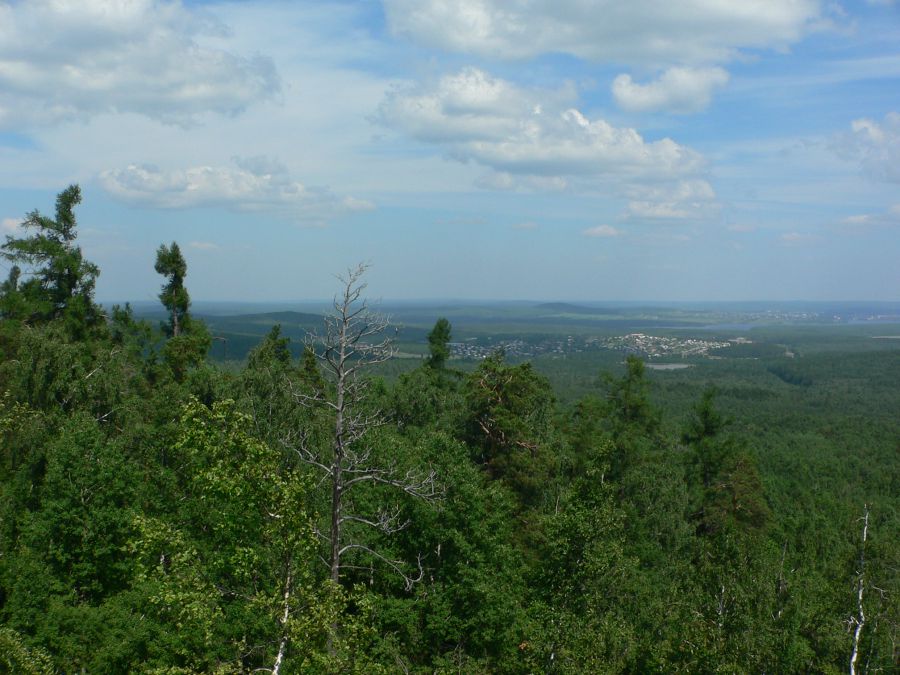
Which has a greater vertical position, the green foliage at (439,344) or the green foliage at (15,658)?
the green foliage at (439,344)

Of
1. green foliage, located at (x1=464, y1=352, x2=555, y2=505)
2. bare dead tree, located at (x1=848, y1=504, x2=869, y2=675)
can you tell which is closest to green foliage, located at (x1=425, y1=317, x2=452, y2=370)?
green foliage, located at (x1=464, y1=352, x2=555, y2=505)

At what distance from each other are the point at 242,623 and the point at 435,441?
8.29m

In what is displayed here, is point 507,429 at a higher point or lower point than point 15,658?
higher

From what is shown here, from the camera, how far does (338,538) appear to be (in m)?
13.8

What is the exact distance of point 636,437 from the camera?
3706 cm

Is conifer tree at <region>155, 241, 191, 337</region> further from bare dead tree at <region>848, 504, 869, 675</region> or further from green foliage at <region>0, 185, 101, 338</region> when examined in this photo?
bare dead tree at <region>848, 504, 869, 675</region>

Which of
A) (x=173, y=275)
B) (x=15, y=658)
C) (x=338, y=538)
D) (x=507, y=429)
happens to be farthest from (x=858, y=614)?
(x=173, y=275)

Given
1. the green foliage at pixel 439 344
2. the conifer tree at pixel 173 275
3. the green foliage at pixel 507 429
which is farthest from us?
the green foliage at pixel 439 344

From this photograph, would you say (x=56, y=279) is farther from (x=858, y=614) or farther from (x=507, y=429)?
(x=858, y=614)

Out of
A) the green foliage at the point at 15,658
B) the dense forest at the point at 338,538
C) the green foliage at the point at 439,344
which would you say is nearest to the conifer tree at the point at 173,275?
the dense forest at the point at 338,538

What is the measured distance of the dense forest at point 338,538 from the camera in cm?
1152

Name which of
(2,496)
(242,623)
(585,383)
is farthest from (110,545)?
(585,383)

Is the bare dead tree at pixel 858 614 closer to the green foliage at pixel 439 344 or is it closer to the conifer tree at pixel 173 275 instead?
the green foliage at pixel 439 344

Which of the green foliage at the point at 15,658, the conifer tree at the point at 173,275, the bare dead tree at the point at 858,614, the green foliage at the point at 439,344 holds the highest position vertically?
the conifer tree at the point at 173,275
